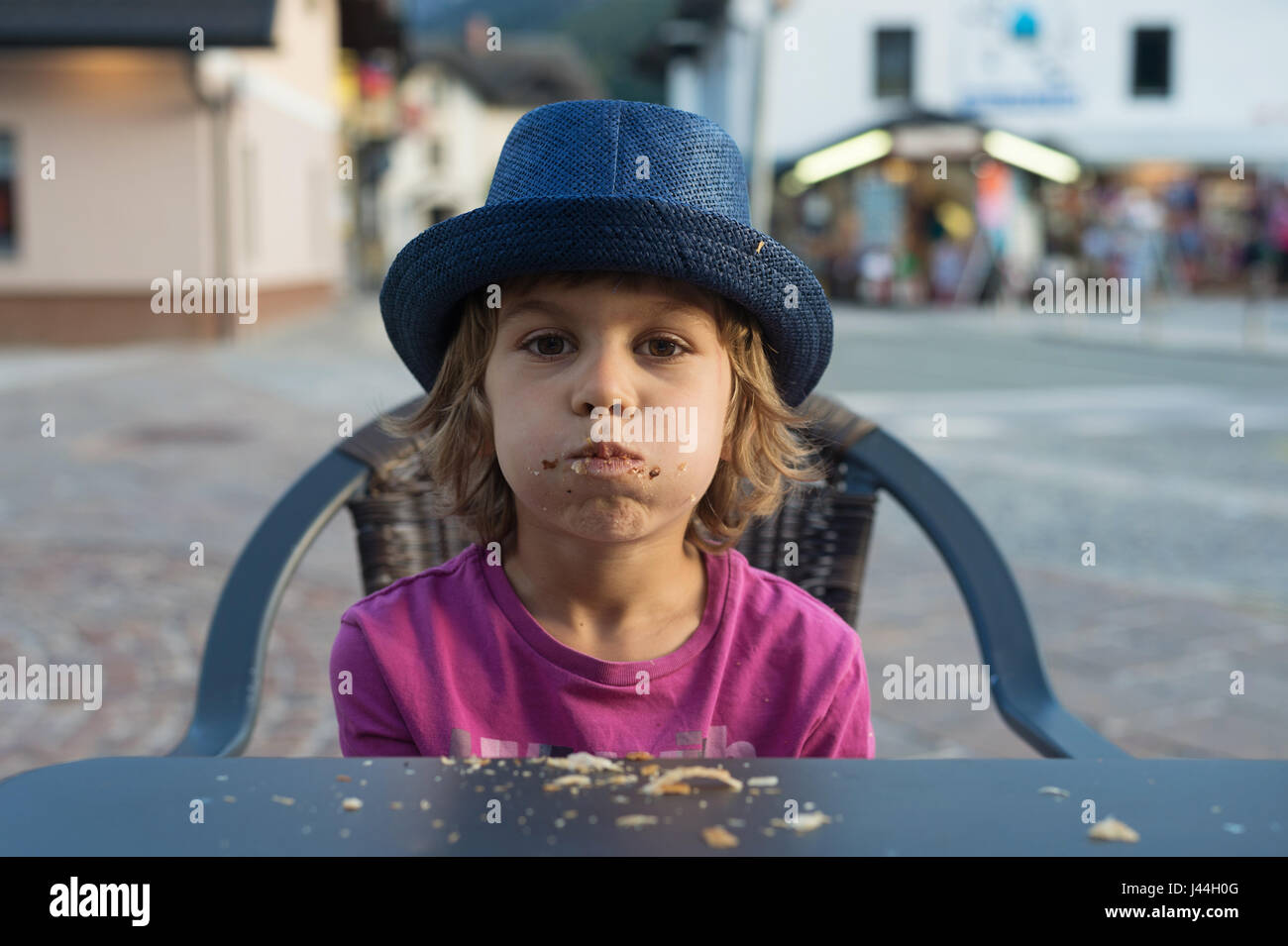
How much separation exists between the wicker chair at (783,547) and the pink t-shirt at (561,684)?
0.24m

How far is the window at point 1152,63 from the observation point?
32.9 metres

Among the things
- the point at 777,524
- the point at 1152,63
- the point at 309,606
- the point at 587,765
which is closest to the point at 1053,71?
the point at 1152,63

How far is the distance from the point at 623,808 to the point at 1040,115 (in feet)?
110

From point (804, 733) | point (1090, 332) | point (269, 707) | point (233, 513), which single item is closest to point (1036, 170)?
point (1090, 332)

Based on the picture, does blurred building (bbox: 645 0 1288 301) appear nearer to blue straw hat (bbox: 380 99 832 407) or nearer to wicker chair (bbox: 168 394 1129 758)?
wicker chair (bbox: 168 394 1129 758)

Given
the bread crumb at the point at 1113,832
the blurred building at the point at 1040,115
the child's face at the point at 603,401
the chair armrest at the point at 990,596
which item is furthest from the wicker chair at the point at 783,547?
the blurred building at the point at 1040,115

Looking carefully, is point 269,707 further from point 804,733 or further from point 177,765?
point 177,765

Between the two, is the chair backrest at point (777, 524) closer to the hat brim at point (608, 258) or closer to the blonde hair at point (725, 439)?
the blonde hair at point (725, 439)

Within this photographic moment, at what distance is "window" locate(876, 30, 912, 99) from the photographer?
32250 mm

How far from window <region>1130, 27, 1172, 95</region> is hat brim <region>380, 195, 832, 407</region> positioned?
3405 centimetres

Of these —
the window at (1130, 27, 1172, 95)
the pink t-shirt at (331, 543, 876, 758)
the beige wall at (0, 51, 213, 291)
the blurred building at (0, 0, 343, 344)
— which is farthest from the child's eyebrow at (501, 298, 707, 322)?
the window at (1130, 27, 1172, 95)

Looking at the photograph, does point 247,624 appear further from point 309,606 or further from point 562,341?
point 309,606

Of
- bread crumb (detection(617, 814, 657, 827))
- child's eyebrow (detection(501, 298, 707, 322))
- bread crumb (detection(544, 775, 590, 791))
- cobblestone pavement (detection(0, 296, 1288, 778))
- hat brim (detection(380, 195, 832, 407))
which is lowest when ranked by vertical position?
cobblestone pavement (detection(0, 296, 1288, 778))

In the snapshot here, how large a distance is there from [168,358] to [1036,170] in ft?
60.7
